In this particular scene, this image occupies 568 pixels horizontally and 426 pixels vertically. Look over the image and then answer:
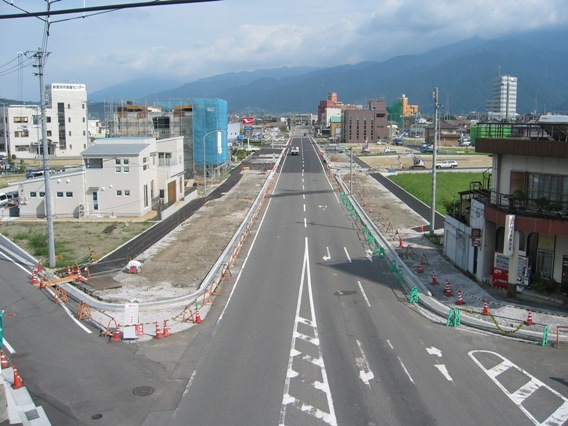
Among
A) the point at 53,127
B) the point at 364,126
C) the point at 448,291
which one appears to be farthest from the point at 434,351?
the point at 364,126

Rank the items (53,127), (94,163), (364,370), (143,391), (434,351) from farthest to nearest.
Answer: (53,127)
(94,163)
(434,351)
(364,370)
(143,391)

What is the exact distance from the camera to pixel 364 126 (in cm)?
15325

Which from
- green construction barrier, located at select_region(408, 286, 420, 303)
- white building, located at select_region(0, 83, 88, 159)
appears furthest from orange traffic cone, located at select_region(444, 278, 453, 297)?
white building, located at select_region(0, 83, 88, 159)

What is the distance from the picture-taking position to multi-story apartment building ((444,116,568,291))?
19.9 metres

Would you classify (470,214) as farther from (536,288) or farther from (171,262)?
(171,262)

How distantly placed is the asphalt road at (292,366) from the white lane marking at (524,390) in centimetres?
5

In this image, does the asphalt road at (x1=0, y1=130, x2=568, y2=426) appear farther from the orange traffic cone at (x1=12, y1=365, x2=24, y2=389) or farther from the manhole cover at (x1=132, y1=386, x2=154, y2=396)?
the orange traffic cone at (x1=12, y1=365, x2=24, y2=389)

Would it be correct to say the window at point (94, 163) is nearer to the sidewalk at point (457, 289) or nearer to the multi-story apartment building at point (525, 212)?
the sidewalk at point (457, 289)

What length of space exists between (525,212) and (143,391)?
14.6 metres

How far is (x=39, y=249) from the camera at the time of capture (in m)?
29.9

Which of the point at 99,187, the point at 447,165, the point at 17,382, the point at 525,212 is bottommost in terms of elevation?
the point at 17,382

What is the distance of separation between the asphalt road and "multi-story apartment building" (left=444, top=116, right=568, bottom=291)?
4.04 metres

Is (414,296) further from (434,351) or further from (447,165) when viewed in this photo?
(447,165)

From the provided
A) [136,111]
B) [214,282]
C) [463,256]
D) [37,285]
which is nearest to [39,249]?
[37,285]
